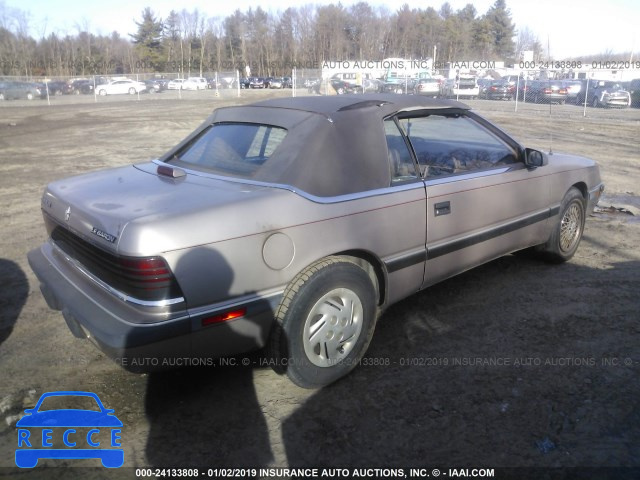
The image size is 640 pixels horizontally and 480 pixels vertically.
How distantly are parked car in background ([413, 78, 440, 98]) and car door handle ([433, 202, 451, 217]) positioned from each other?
29791 millimetres

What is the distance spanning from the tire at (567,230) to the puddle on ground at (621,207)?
6.43 feet

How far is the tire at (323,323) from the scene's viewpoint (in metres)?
2.87

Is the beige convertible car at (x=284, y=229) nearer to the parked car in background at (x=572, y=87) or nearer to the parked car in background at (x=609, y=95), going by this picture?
the parked car in background at (x=609, y=95)

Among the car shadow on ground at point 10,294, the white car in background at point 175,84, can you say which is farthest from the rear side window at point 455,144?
the white car in background at point 175,84

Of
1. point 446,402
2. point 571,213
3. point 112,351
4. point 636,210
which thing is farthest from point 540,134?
point 112,351

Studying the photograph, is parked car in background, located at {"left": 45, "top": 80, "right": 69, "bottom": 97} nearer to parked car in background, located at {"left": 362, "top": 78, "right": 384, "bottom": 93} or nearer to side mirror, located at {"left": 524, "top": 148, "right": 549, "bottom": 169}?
parked car in background, located at {"left": 362, "top": 78, "right": 384, "bottom": 93}

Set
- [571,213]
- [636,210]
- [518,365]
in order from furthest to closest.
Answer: [636,210]
[571,213]
[518,365]

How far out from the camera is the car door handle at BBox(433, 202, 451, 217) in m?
3.58

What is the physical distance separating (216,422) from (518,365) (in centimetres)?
186

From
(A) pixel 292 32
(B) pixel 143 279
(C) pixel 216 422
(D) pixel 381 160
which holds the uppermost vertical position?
(A) pixel 292 32

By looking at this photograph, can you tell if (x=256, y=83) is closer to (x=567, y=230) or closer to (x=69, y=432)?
(x=567, y=230)

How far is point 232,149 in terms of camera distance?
364cm

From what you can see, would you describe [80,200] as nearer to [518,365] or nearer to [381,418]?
[381,418]

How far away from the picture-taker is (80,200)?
3.03 m
